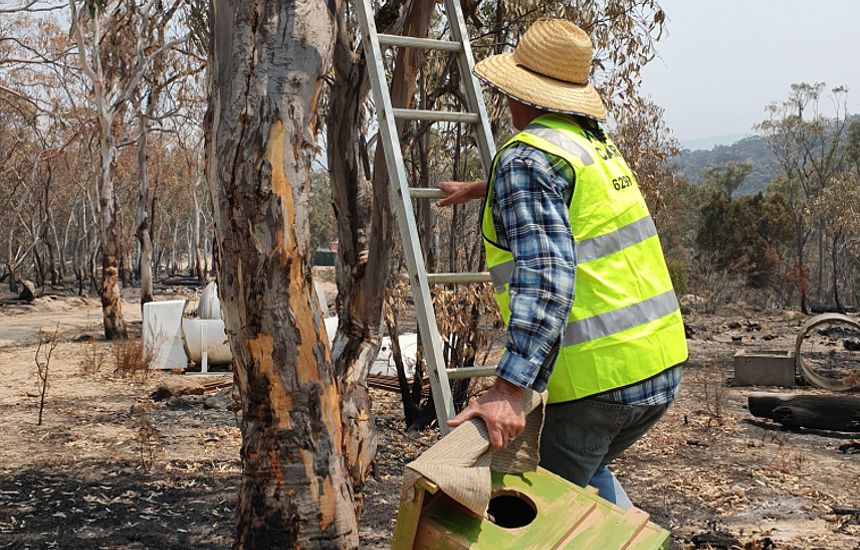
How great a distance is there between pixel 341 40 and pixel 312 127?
128 centimetres

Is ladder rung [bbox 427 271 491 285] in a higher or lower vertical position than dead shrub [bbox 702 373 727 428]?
higher

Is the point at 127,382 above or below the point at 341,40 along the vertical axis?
below

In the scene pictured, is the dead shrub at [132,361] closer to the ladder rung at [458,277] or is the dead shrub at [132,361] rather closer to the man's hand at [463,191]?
the ladder rung at [458,277]

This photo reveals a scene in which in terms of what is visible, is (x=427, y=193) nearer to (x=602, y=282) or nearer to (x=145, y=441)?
(x=602, y=282)

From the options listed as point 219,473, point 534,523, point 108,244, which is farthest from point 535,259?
point 108,244

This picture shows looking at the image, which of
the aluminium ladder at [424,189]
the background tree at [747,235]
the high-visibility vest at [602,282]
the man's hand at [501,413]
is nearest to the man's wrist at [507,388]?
the man's hand at [501,413]

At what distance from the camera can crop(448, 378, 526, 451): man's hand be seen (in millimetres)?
1965

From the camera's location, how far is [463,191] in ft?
9.70

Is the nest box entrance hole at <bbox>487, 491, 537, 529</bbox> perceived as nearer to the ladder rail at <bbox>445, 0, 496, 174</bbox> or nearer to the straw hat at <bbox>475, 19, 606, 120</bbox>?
the straw hat at <bbox>475, 19, 606, 120</bbox>

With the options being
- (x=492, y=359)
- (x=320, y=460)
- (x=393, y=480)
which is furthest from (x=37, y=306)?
(x=320, y=460)

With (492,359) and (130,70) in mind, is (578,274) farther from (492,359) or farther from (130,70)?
(130,70)

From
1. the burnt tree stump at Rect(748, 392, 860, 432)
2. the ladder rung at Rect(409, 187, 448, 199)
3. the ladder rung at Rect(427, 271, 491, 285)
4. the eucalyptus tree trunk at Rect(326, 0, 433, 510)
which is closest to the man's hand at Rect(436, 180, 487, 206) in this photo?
the ladder rung at Rect(409, 187, 448, 199)

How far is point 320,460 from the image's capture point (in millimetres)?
3539

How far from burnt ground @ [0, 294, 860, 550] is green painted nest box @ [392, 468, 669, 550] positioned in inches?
118
